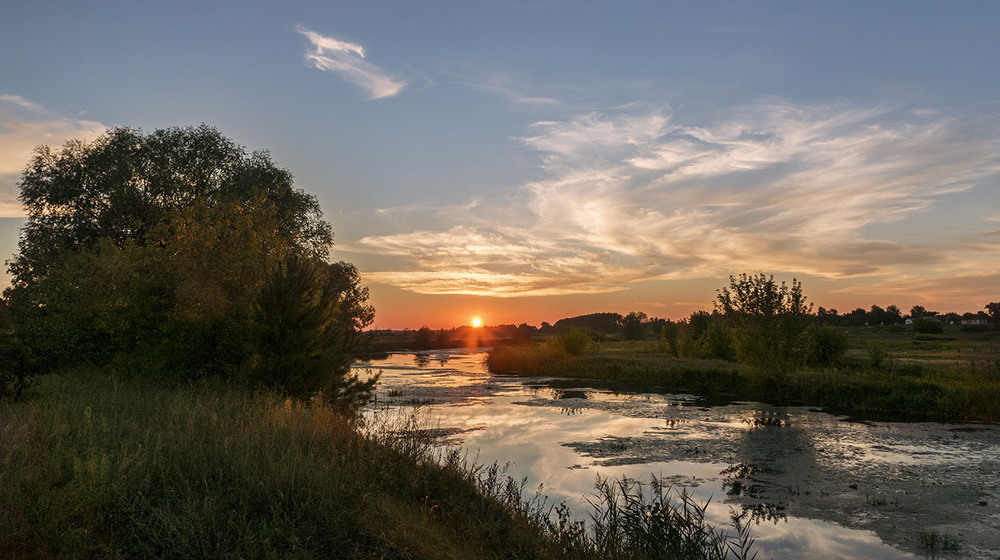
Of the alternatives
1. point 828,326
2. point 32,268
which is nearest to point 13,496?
point 32,268

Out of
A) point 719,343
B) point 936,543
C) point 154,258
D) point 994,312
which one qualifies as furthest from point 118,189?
point 994,312

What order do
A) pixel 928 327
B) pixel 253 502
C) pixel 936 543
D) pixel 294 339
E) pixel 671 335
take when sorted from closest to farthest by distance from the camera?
pixel 253 502 → pixel 936 543 → pixel 294 339 → pixel 671 335 → pixel 928 327

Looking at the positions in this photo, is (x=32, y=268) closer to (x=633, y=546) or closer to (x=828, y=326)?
(x=633, y=546)

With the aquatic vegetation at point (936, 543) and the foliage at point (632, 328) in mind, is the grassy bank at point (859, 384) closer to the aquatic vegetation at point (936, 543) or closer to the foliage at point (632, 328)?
the aquatic vegetation at point (936, 543)

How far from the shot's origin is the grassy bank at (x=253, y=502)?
6953mm

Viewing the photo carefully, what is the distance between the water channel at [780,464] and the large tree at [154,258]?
699 centimetres

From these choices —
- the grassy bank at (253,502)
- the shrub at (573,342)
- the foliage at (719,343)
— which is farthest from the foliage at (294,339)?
the foliage at (719,343)

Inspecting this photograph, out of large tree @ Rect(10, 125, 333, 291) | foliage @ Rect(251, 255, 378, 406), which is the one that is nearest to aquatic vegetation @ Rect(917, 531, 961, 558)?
foliage @ Rect(251, 255, 378, 406)

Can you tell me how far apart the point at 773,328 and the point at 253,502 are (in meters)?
27.4

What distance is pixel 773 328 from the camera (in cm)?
2906

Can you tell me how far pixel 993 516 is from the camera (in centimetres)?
1090

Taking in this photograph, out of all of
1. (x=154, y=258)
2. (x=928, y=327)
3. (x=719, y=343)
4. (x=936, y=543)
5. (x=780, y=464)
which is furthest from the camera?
(x=928, y=327)

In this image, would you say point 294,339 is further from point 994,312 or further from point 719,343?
point 994,312

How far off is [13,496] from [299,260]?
10400mm
